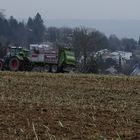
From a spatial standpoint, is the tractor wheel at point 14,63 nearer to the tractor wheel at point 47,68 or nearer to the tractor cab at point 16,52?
the tractor cab at point 16,52

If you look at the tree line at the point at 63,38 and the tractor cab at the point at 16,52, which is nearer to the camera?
the tractor cab at the point at 16,52

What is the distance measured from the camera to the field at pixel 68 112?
666 centimetres

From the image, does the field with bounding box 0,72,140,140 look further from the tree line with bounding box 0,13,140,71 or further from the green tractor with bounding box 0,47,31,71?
the tree line with bounding box 0,13,140,71

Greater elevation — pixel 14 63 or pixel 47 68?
pixel 14 63

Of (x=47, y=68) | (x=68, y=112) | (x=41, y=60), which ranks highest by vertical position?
(x=68, y=112)

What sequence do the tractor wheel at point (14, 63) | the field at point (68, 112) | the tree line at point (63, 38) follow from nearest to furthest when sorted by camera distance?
the field at point (68, 112)
the tractor wheel at point (14, 63)
the tree line at point (63, 38)

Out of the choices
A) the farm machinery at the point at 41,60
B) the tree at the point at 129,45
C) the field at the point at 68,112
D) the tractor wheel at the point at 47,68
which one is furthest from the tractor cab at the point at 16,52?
the tree at the point at 129,45

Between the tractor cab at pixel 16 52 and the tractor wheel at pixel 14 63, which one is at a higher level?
the tractor cab at pixel 16 52

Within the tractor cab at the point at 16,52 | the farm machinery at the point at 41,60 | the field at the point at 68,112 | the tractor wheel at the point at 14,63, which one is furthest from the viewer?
the tractor cab at the point at 16,52

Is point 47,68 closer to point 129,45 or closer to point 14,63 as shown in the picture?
point 14,63

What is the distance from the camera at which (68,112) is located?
8180mm

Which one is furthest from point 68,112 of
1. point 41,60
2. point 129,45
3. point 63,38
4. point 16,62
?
point 129,45

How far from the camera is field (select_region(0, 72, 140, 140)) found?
666 cm

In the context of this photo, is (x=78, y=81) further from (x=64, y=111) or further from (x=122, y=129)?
(x=122, y=129)
